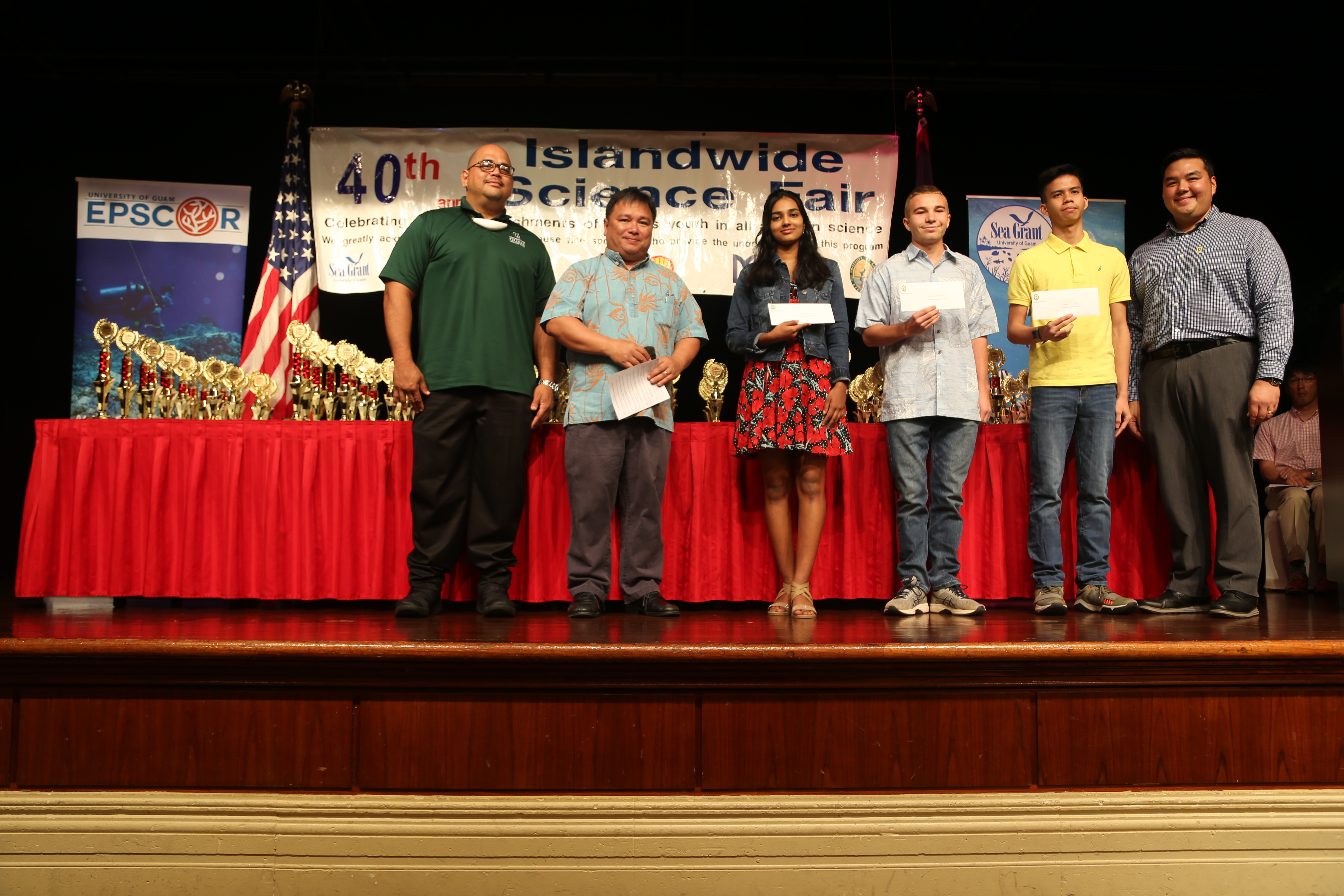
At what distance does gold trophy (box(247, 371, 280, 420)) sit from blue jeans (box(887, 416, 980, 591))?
8.12 ft

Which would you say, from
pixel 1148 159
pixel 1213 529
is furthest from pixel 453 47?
pixel 1213 529

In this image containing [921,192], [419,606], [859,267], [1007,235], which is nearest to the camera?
[419,606]

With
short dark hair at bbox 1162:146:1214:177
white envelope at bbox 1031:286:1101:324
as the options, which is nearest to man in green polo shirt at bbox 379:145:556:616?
white envelope at bbox 1031:286:1101:324

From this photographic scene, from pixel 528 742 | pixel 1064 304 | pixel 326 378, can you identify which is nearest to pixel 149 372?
pixel 326 378

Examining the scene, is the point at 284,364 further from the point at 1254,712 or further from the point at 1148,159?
the point at 1148,159

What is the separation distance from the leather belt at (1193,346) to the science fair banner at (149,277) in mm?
4898

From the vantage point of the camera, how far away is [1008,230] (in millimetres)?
5051

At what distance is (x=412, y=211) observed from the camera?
180 inches

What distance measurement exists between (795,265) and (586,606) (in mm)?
1361

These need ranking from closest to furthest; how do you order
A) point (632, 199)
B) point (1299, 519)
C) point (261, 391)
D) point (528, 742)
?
point (528, 742), point (632, 199), point (261, 391), point (1299, 519)

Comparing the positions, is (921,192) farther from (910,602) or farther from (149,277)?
(149,277)

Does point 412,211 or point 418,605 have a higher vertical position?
point 412,211

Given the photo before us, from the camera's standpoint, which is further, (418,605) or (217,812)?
Result: (418,605)

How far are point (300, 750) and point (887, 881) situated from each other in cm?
135
